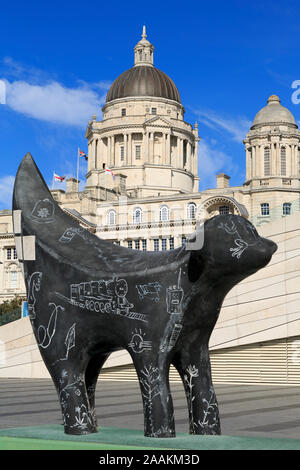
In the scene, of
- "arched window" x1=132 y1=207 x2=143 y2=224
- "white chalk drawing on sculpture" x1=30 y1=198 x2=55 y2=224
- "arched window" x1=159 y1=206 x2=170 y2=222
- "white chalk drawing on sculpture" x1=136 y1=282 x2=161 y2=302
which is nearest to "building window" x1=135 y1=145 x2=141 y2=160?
"arched window" x1=132 y1=207 x2=143 y2=224

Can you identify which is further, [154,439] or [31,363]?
[31,363]

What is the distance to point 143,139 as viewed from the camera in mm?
95250

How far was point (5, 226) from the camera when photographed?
8781 centimetres

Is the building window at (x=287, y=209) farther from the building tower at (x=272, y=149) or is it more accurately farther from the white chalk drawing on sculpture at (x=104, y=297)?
the building tower at (x=272, y=149)

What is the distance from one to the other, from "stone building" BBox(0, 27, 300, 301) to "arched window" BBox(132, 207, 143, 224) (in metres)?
0.14

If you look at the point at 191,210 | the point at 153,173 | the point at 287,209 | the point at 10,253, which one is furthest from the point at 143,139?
the point at 287,209

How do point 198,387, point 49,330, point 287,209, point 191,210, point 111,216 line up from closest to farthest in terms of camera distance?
point 198,387
point 49,330
point 287,209
point 191,210
point 111,216

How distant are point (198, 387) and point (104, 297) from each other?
5.24ft

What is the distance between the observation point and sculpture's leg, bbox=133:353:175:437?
8.05m

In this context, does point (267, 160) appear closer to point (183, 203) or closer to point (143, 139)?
point (183, 203)

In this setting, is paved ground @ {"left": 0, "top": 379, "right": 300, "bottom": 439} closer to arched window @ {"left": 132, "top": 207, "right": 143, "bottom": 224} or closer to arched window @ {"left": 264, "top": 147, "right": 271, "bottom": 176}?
arched window @ {"left": 264, "top": 147, "right": 271, "bottom": 176}
